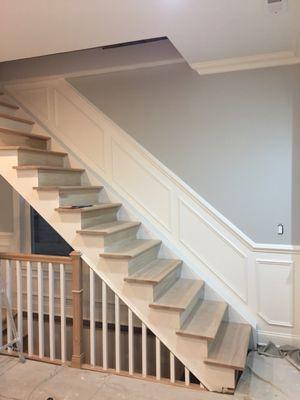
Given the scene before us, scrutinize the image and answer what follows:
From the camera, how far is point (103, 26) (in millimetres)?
2580

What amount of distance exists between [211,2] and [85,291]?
318cm

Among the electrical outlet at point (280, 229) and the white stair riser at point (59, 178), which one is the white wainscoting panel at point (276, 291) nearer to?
the electrical outlet at point (280, 229)

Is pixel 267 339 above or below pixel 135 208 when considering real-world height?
below

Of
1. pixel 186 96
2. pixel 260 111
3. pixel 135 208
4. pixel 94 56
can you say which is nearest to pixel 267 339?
pixel 135 208

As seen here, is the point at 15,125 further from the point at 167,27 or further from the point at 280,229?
the point at 280,229

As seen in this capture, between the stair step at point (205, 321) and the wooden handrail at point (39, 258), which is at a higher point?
the wooden handrail at point (39, 258)

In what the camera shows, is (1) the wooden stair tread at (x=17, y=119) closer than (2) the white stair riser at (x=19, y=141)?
No

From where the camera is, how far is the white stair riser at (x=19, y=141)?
3395 mm

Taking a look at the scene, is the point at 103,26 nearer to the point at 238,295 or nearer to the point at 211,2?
the point at 211,2

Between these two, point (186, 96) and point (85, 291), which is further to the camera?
point (85, 291)

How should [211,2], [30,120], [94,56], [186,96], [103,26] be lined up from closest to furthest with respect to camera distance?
[211,2] → [103,26] → [186,96] → [94,56] → [30,120]

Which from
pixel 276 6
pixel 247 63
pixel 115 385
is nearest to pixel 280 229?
pixel 247 63

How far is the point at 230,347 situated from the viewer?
280cm

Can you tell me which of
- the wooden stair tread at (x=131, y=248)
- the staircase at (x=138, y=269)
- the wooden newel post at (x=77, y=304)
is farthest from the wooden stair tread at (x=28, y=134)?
the wooden stair tread at (x=131, y=248)
